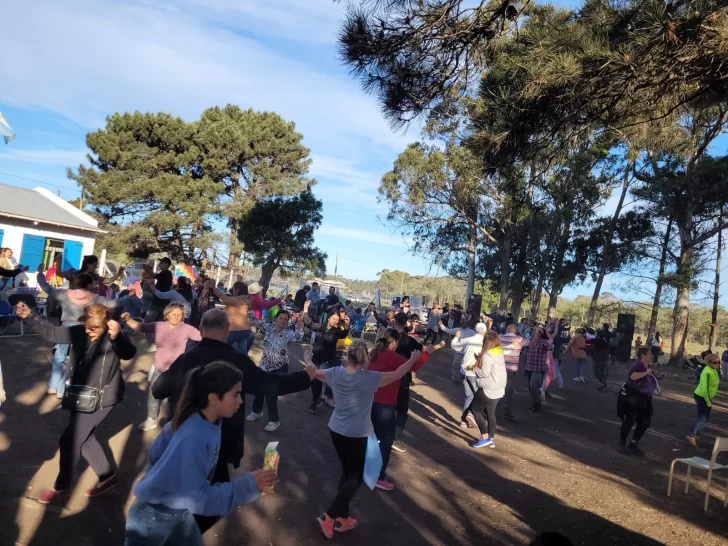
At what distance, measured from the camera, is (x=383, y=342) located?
5273mm

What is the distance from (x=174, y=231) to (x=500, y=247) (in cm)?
1928

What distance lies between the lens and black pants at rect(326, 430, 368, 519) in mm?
3951

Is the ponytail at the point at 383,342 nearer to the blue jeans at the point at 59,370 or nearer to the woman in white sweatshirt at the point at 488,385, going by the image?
the woman in white sweatshirt at the point at 488,385

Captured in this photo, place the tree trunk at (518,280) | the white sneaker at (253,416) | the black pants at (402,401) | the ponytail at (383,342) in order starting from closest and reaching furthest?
1. the ponytail at (383,342)
2. the black pants at (402,401)
3. the white sneaker at (253,416)
4. the tree trunk at (518,280)

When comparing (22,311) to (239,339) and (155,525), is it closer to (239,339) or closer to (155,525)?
(155,525)

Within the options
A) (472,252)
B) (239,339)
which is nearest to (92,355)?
(239,339)

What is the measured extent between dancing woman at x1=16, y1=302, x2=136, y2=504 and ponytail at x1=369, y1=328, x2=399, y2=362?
220cm

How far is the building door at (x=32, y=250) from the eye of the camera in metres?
19.2

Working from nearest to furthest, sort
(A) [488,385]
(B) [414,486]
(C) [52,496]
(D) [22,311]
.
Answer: (D) [22,311] < (C) [52,496] < (B) [414,486] < (A) [488,385]

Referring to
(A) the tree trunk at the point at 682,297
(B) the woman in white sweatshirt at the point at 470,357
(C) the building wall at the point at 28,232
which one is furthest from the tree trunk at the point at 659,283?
(C) the building wall at the point at 28,232

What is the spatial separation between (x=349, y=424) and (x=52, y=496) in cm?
226

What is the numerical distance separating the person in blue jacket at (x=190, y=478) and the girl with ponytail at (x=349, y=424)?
169 cm

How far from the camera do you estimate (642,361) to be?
7.54 meters

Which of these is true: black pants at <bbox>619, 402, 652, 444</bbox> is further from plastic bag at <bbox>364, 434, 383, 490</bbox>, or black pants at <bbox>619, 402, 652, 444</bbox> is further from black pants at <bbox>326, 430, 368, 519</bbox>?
black pants at <bbox>326, 430, 368, 519</bbox>
